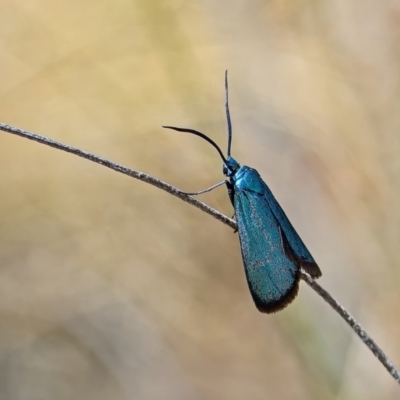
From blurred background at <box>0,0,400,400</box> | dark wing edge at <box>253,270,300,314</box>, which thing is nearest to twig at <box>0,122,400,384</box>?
dark wing edge at <box>253,270,300,314</box>

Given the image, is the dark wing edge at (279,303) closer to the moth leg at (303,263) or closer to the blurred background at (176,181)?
the moth leg at (303,263)

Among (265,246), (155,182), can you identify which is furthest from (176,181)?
(155,182)

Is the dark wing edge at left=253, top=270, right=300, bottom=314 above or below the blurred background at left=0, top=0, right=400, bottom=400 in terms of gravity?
below

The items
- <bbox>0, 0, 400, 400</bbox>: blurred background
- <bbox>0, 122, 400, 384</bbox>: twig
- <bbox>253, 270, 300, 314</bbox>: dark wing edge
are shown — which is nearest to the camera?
<bbox>0, 122, 400, 384</bbox>: twig

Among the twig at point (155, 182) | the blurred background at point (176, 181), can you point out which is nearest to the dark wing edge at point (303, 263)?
the twig at point (155, 182)

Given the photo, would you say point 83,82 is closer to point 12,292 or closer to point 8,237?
point 8,237

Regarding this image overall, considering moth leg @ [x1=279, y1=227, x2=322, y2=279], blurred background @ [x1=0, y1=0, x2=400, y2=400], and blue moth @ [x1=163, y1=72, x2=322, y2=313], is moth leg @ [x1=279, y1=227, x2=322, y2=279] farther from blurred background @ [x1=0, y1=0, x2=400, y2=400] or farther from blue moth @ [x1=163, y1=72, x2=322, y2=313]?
blurred background @ [x1=0, y1=0, x2=400, y2=400]

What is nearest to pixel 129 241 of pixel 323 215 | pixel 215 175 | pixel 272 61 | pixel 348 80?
pixel 215 175

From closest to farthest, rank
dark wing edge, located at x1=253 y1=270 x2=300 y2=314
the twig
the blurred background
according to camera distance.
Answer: the twig, dark wing edge, located at x1=253 y1=270 x2=300 y2=314, the blurred background
